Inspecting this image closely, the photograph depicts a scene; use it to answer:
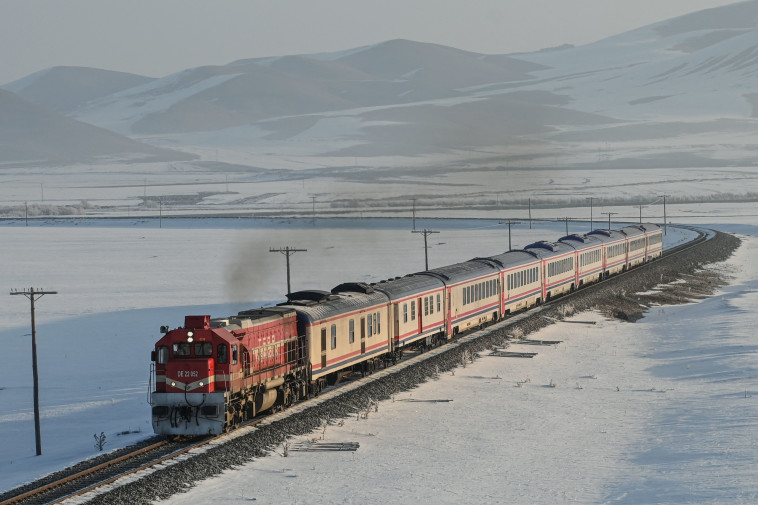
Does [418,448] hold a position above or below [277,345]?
below

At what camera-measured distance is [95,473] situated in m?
27.3

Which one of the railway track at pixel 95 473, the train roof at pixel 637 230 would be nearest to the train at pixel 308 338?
the railway track at pixel 95 473

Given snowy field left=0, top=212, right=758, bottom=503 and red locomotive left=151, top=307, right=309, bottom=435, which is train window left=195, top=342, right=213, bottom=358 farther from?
snowy field left=0, top=212, right=758, bottom=503

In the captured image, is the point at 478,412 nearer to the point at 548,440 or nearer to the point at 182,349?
the point at 548,440

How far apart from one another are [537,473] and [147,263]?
81.8 meters

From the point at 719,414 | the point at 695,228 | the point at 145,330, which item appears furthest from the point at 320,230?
the point at 719,414

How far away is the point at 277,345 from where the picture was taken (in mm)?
33062

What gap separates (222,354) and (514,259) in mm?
32641

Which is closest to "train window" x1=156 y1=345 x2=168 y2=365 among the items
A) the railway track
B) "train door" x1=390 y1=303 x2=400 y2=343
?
the railway track

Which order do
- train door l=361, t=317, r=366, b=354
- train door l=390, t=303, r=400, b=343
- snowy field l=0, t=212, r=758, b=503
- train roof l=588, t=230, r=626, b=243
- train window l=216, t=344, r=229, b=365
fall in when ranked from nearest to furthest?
snowy field l=0, t=212, r=758, b=503 → train window l=216, t=344, r=229, b=365 → train door l=361, t=317, r=366, b=354 → train door l=390, t=303, r=400, b=343 → train roof l=588, t=230, r=626, b=243

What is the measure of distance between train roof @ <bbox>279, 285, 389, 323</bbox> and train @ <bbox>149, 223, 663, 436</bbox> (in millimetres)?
47

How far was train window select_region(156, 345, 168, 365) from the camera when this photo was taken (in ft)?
99.1

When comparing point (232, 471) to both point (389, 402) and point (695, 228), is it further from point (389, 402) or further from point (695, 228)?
point (695, 228)

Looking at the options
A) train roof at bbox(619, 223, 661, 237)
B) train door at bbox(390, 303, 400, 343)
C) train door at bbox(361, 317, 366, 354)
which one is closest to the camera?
train door at bbox(361, 317, 366, 354)
